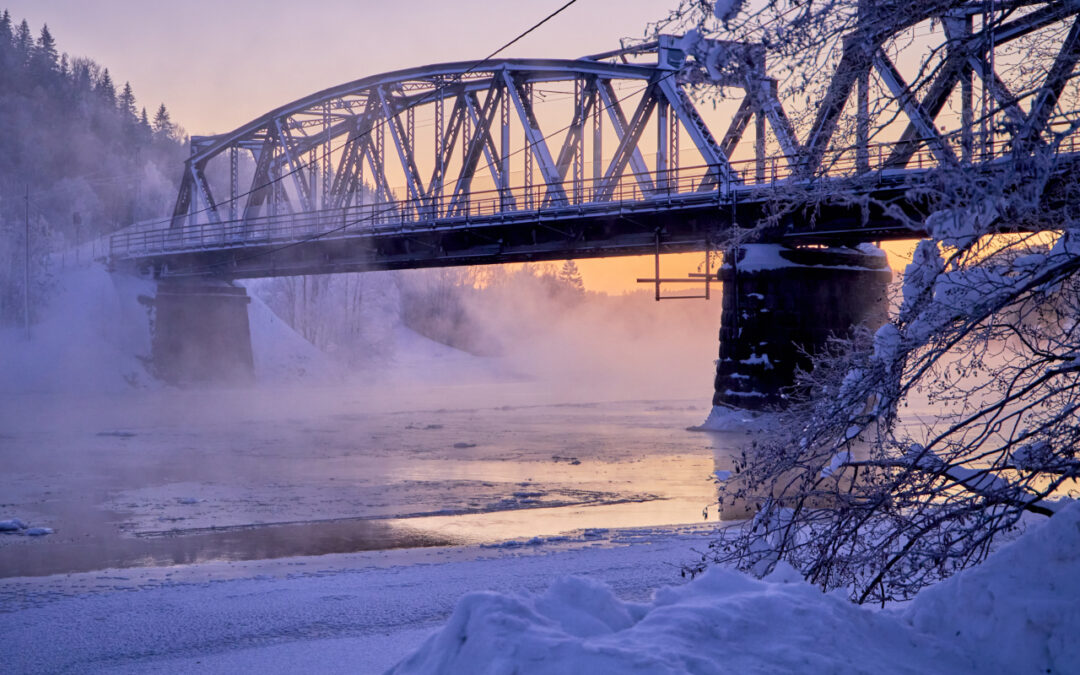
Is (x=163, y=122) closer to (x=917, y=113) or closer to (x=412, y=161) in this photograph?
(x=412, y=161)

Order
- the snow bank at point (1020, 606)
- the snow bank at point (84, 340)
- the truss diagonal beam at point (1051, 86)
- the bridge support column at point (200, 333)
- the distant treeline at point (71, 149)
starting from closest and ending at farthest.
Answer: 1. the snow bank at point (1020, 606)
2. the truss diagonal beam at point (1051, 86)
3. the snow bank at point (84, 340)
4. the bridge support column at point (200, 333)
5. the distant treeline at point (71, 149)

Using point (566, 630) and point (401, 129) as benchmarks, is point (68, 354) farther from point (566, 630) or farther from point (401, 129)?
point (566, 630)

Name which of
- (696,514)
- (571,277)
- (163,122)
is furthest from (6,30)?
(696,514)

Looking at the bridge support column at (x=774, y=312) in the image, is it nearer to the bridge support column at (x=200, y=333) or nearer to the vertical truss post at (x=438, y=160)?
the vertical truss post at (x=438, y=160)

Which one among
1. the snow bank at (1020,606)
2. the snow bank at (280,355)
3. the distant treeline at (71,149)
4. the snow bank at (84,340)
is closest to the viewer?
the snow bank at (1020,606)

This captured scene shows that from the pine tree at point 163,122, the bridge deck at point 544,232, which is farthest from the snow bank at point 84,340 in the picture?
the pine tree at point 163,122

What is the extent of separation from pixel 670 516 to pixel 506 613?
9.33 meters

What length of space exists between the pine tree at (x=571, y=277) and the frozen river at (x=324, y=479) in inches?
3619

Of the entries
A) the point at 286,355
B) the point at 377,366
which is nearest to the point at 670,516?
the point at 286,355

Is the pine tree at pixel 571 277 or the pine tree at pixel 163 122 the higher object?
the pine tree at pixel 163 122

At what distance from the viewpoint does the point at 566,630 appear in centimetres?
434

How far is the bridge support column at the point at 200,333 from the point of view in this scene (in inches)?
1852

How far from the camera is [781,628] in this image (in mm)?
4410

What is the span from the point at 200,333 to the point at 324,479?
1325 inches
